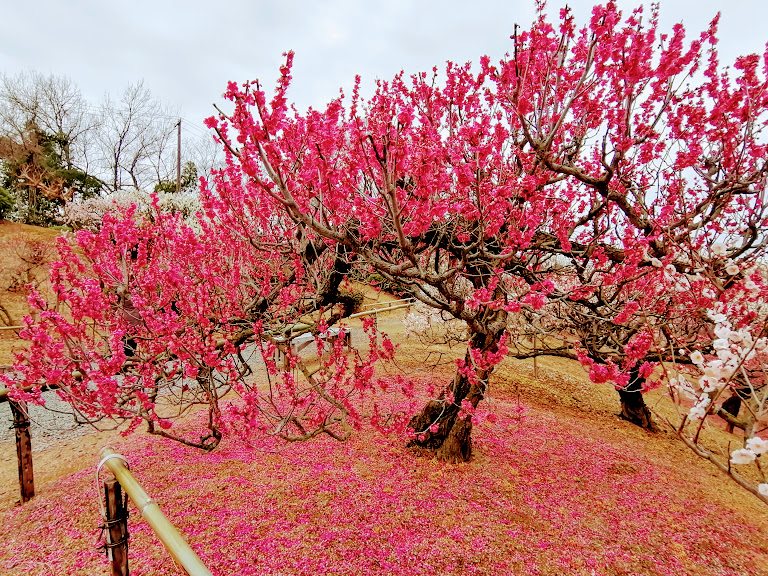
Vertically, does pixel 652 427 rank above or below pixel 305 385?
below

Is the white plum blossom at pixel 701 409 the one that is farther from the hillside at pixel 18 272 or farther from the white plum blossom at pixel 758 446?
the hillside at pixel 18 272

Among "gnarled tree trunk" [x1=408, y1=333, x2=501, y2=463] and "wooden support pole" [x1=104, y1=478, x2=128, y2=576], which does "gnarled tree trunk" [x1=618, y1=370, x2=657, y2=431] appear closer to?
"gnarled tree trunk" [x1=408, y1=333, x2=501, y2=463]

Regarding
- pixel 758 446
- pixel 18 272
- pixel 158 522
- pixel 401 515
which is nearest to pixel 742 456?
pixel 758 446

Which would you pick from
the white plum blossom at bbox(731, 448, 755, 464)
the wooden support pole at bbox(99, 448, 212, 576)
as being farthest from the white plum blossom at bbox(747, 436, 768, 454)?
the wooden support pole at bbox(99, 448, 212, 576)

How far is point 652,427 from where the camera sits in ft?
26.5

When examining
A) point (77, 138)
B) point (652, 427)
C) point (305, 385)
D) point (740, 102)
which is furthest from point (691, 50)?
point (77, 138)

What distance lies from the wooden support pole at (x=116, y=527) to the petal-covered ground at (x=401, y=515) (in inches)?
43.2

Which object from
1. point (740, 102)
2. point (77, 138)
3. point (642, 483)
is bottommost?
point (642, 483)

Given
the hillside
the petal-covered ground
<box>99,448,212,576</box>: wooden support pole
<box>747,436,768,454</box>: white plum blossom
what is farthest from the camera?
the hillside

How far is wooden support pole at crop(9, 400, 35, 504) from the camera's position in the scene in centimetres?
402

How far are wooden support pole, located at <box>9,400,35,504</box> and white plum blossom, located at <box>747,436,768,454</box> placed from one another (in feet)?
20.1

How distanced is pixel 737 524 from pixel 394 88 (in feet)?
23.7

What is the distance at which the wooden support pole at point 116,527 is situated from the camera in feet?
6.79

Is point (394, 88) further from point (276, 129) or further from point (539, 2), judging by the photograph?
point (276, 129)
